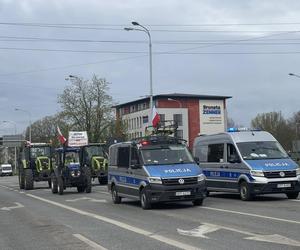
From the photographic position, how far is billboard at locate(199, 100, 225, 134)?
128 m

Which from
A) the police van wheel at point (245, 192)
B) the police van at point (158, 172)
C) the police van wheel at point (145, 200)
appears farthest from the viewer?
the police van wheel at point (245, 192)

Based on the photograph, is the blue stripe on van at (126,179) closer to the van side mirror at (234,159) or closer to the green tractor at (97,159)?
the van side mirror at (234,159)

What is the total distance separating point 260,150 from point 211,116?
10930 centimetres

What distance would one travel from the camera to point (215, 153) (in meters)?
21.7

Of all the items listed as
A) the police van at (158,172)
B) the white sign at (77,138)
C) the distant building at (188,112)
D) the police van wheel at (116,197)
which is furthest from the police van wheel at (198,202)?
the distant building at (188,112)

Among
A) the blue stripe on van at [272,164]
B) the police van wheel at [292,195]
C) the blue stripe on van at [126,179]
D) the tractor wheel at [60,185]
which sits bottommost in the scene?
the police van wheel at [292,195]

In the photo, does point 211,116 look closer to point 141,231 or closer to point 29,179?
point 29,179

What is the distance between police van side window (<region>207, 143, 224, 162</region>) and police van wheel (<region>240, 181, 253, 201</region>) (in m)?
1.74

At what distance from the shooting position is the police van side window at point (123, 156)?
1936 cm

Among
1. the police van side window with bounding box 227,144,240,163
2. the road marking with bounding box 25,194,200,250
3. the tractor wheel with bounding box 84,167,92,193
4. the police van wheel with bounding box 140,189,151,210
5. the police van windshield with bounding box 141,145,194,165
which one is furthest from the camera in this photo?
the tractor wheel with bounding box 84,167,92,193

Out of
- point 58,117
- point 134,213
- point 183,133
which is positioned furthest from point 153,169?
point 183,133

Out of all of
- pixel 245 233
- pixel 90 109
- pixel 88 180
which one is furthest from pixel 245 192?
pixel 90 109

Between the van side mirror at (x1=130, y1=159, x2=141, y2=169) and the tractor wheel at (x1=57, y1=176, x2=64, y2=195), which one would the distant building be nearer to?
the tractor wheel at (x1=57, y1=176, x2=64, y2=195)

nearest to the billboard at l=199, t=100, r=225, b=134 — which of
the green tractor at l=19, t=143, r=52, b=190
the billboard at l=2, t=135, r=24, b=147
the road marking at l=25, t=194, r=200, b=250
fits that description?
the billboard at l=2, t=135, r=24, b=147
